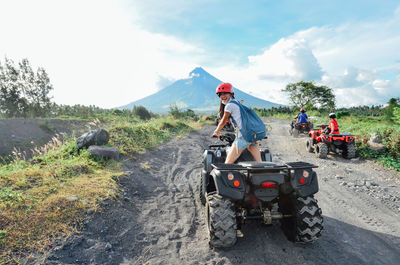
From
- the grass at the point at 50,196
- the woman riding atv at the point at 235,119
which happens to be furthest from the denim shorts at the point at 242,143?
the grass at the point at 50,196

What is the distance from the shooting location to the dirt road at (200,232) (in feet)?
9.82

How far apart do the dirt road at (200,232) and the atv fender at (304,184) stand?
864 mm

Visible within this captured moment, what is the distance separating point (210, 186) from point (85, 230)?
81.6 inches

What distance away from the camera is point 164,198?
5141 millimetres

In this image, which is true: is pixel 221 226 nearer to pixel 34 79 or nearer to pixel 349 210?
pixel 349 210

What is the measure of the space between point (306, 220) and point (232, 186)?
1.09 m

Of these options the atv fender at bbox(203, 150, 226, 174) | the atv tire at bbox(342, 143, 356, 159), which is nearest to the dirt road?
the atv fender at bbox(203, 150, 226, 174)

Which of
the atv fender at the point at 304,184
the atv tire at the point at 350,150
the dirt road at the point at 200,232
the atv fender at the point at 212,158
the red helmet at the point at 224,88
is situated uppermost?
the red helmet at the point at 224,88

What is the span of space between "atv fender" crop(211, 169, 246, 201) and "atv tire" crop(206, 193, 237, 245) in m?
0.14

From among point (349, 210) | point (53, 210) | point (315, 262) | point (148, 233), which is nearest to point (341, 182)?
point (349, 210)

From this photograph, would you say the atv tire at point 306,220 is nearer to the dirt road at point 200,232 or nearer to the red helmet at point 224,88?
the dirt road at point 200,232

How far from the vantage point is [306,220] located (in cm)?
295

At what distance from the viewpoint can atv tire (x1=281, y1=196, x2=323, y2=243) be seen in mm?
2955

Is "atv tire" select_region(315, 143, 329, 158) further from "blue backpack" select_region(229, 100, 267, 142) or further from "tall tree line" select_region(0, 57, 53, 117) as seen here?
"tall tree line" select_region(0, 57, 53, 117)
